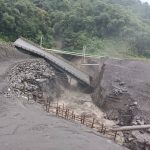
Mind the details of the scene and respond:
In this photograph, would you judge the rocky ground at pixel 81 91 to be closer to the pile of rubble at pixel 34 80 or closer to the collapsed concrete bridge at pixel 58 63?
the pile of rubble at pixel 34 80

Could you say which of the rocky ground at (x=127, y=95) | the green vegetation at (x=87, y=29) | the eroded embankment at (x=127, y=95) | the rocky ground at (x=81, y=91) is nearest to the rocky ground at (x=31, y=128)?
the rocky ground at (x=81, y=91)

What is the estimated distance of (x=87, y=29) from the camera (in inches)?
1983

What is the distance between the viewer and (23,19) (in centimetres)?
4269

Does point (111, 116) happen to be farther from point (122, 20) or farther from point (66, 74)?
point (122, 20)

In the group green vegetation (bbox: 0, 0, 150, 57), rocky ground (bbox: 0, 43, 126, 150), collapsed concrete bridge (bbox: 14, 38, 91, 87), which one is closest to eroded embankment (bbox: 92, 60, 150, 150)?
collapsed concrete bridge (bbox: 14, 38, 91, 87)

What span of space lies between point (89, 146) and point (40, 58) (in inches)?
655

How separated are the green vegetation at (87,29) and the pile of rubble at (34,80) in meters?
12.2

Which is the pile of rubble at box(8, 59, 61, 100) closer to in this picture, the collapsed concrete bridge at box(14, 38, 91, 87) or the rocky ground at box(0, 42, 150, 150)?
the rocky ground at box(0, 42, 150, 150)

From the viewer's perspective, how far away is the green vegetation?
43.9 metres

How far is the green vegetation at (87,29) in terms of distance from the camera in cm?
4391

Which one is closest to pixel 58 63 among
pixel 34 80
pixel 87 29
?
pixel 34 80

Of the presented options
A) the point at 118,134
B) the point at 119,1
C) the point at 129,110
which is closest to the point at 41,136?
the point at 118,134

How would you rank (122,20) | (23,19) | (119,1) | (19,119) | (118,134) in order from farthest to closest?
(119,1) < (122,20) < (23,19) < (118,134) < (19,119)

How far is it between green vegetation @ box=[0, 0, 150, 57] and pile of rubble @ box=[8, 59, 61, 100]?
12.2m
